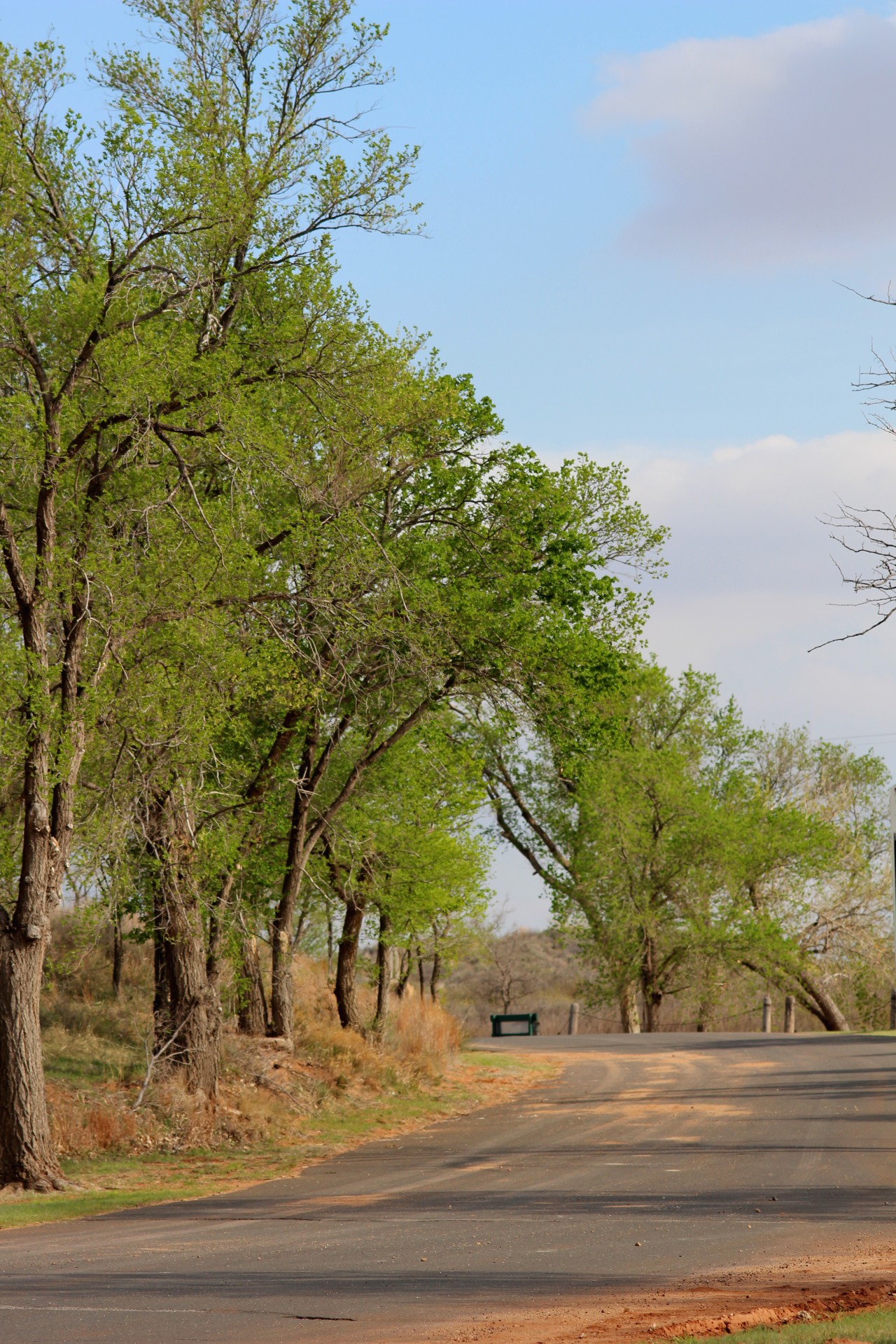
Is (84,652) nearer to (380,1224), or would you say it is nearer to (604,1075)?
(380,1224)

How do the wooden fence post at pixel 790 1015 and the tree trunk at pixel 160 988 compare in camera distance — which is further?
the wooden fence post at pixel 790 1015

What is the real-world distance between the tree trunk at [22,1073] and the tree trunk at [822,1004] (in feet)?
112

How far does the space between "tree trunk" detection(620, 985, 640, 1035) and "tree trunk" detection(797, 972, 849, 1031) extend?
544 cm

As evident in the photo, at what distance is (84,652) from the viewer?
1691 centimetres

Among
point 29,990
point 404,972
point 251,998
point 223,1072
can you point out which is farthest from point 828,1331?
point 404,972

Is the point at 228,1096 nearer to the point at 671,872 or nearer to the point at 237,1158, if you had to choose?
the point at 237,1158

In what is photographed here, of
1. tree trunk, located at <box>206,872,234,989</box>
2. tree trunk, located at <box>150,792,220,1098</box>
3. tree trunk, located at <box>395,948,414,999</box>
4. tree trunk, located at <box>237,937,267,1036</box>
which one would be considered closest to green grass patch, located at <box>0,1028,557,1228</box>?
tree trunk, located at <box>150,792,220,1098</box>

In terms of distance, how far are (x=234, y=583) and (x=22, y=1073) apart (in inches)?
252

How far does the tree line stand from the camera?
15734 millimetres

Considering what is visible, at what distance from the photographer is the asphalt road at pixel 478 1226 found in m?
8.90

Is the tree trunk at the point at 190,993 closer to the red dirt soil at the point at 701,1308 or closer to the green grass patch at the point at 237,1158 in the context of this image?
the green grass patch at the point at 237,1158

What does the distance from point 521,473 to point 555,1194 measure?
12.0 metres

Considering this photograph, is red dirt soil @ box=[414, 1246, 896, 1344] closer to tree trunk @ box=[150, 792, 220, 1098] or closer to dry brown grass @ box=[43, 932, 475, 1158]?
dry brown grass @ box=[43, 932, 475, 1158]

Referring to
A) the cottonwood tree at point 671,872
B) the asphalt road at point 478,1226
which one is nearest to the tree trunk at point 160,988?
the asphalt road at point 478,1226
